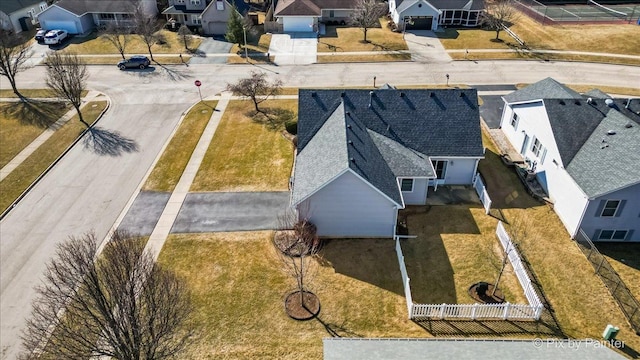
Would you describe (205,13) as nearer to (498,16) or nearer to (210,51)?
(210,51)

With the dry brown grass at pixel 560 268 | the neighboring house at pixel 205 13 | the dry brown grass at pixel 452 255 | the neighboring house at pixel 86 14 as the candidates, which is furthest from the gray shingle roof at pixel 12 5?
the dry brown grass at pixel 560 268

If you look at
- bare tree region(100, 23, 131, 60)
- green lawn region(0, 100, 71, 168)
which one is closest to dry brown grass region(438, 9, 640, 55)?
bare tree region(100, 23, 131, 60)

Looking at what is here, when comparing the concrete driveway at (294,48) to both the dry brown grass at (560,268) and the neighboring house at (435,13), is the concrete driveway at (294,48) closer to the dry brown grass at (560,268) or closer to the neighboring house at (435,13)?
the neighboring house at (435,13)

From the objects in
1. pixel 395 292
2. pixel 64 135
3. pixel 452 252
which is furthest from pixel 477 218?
pixel 64 135

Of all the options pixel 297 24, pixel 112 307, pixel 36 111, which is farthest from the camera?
pixel 297 24

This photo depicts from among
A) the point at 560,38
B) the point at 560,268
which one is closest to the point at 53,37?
the point at 560,268

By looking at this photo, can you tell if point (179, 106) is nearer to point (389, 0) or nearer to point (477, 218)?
point (477, 218)
